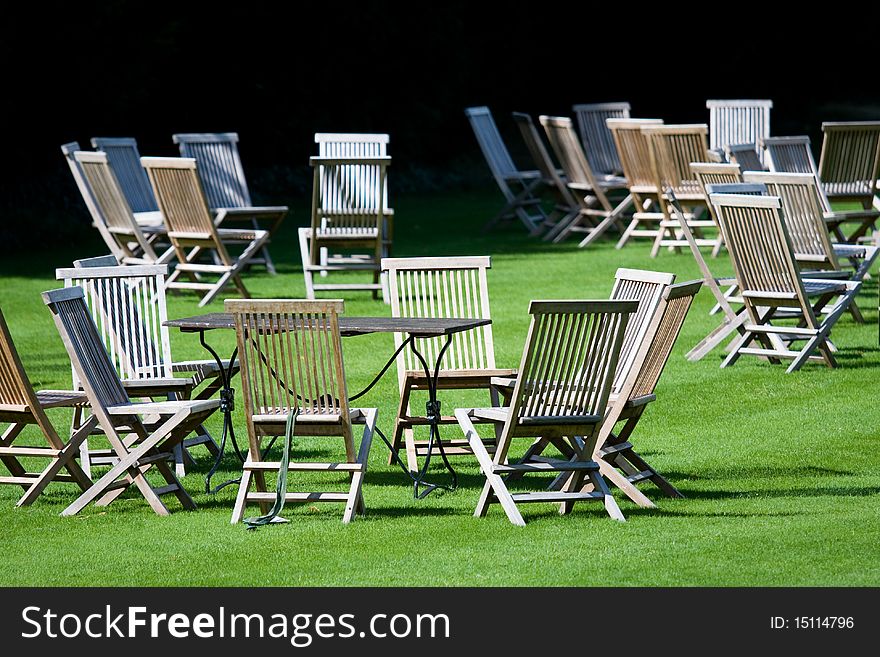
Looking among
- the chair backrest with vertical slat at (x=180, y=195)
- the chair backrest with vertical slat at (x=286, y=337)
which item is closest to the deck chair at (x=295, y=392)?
the chair backrest with vertical slat at (x=286, y=337)

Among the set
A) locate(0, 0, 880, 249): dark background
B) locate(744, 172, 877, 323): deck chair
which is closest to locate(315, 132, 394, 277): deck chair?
locate(0, 0, 880, 249): dark background

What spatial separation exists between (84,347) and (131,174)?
914cm

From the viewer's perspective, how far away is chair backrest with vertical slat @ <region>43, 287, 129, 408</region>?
669 cm

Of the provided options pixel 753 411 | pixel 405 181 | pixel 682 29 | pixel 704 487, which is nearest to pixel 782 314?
pixel 753 411

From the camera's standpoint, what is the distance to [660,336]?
22.3ft

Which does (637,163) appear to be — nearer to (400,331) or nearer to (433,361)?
(433,361)

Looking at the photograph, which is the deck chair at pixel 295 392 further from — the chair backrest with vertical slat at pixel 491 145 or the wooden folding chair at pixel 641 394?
the chair backrest with vertical slat at pixel 491 145

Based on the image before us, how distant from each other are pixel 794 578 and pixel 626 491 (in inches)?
51.5

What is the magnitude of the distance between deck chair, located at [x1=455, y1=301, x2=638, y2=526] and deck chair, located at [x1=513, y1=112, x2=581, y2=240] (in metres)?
11.6

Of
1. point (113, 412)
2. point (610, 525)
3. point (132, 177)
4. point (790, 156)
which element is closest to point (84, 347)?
point (113, 412)

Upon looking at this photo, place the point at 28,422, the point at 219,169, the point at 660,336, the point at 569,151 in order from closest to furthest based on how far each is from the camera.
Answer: the point at 660,336 < the point at 28,422 < the point at 219,169 < the point at 569,151

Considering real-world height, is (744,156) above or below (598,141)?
above

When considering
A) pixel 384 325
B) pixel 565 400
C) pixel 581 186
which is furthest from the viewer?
pixel 581 186

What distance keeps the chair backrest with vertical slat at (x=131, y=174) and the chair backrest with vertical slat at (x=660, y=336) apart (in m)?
9.50
